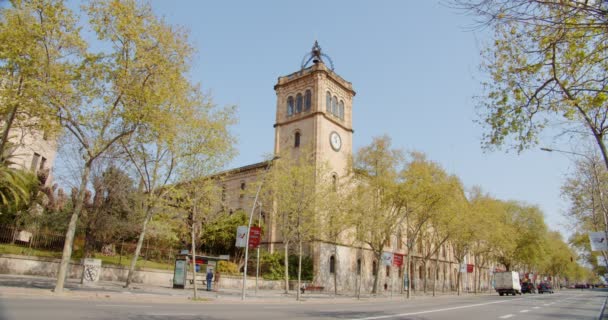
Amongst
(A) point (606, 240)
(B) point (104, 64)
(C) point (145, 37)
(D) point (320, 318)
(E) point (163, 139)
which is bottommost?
(D) point (320, 318)

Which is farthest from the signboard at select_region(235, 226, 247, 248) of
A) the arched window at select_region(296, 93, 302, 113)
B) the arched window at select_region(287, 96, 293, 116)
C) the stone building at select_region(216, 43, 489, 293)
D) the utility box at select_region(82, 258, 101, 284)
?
the arched window at select_region(287, 96, 293, 116)

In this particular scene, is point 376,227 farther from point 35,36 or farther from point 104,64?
point 35,36

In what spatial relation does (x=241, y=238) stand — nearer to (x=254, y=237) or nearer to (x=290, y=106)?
(x=254, y=237)

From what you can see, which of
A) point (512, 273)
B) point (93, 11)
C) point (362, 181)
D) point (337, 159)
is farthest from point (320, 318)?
point (512, 273)

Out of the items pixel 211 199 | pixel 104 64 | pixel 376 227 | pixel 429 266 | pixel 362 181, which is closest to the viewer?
pixel 104 64

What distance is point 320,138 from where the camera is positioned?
43094 mm

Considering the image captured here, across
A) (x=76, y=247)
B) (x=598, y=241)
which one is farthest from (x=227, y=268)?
(x=598, y=241)

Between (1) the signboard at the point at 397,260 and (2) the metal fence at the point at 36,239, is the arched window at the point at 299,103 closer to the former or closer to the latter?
(1) the signboard at the point at 397,260

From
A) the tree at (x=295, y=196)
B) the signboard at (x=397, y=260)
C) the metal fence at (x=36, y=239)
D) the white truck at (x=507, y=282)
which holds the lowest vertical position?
the white truck at (x=507, y=282)

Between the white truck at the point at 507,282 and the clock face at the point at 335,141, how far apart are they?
23927 millimetres

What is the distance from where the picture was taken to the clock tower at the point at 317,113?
144 feet

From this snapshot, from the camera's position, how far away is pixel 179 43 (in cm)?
1856

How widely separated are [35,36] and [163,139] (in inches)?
255

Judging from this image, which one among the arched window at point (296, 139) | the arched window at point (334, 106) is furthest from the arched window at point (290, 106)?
the arched window at point (334, 106)
